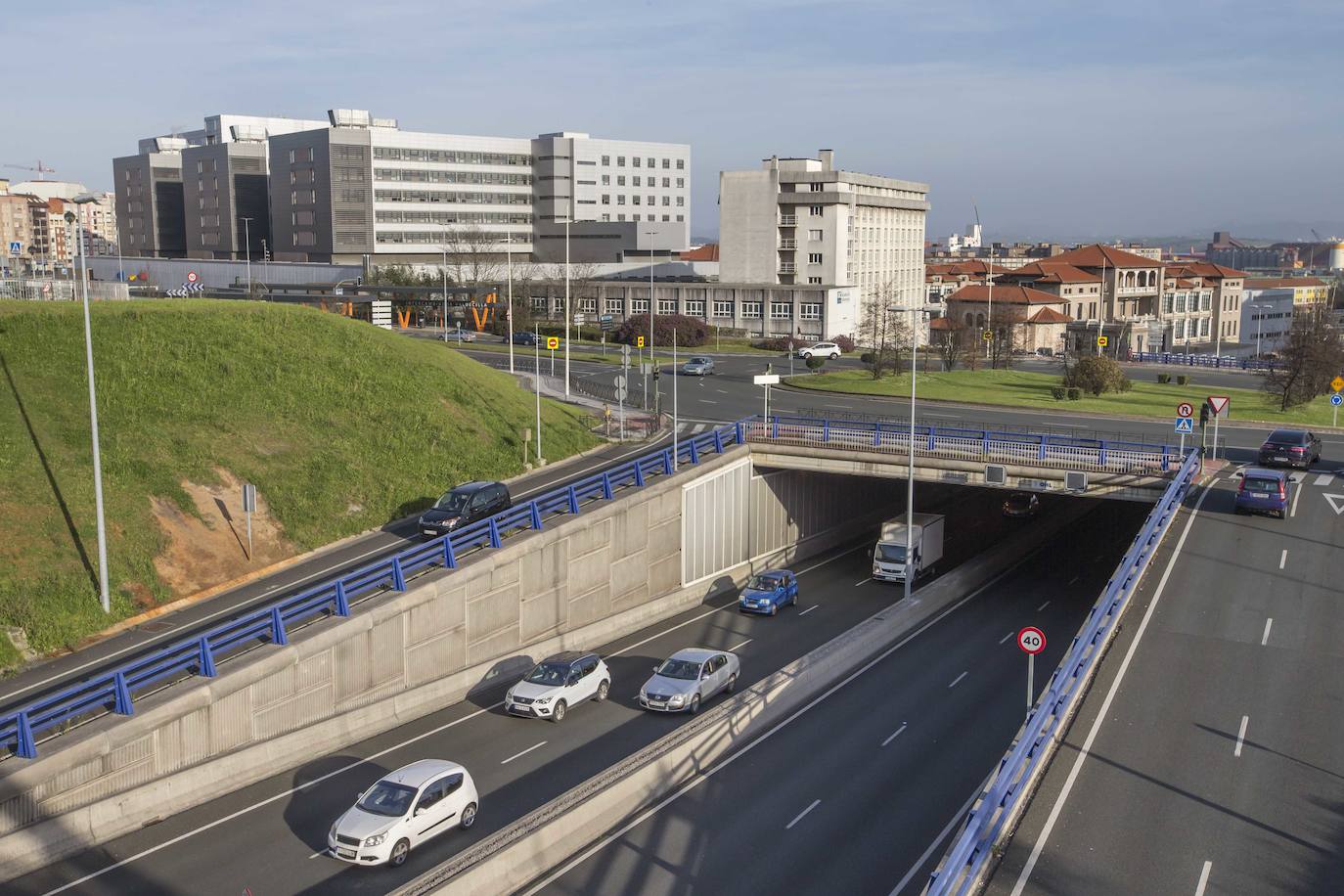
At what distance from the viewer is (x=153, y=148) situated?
556ft

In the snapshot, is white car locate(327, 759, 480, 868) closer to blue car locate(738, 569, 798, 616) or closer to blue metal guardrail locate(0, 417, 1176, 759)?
blue metal guardrail locate(0, 417, 1176, 759)

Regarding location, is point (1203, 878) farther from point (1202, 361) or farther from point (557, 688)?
point (1202, 361)

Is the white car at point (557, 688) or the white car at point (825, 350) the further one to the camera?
the white car at point (825, 350)

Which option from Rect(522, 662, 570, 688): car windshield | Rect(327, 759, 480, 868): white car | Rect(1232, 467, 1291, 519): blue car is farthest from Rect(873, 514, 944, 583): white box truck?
Rect(327, 759, 480, 868): white car

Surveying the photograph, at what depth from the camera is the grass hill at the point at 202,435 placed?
1234 inches

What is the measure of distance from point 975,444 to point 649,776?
74.4ft

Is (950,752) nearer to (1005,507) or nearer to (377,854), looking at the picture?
(377,854)

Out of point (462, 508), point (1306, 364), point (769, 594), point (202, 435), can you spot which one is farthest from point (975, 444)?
point (1306, 364)

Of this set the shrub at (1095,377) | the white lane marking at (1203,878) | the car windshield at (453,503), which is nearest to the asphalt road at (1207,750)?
the white lane marking at (1203,878)

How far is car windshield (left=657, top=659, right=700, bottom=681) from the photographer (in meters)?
28.5

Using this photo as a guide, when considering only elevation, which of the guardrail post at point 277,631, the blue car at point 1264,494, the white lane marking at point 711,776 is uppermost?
the blue car at point 1264,494

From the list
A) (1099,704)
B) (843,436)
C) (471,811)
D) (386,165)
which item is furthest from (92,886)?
(386,165)

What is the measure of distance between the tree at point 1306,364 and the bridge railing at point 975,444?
28630mm

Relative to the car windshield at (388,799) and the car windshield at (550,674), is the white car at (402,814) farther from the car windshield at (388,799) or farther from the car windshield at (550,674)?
the car windshield at (550,674)
